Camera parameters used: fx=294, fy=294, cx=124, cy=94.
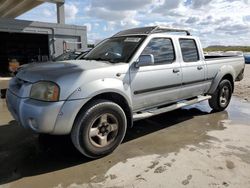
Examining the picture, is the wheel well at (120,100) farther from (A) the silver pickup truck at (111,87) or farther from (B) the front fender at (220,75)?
(B) the front fender at (220,75)

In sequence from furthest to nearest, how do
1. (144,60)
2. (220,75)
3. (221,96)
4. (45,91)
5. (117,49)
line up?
1. (221,96)
2. (220,75)
3. (117,49)
4. (144,60)
5. (45,91)

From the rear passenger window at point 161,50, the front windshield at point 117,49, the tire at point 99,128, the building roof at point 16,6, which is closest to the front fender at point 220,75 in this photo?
the rear passenger window at point 161,50

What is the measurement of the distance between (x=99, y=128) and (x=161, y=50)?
2.11 meters

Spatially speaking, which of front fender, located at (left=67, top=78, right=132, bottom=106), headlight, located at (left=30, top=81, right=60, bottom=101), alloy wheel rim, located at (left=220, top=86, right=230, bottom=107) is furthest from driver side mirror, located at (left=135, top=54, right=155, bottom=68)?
alloy wheel rim, located at (left=220, top=86, right=230, bottom=107)

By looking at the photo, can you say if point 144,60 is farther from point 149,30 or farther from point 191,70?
point 191,70

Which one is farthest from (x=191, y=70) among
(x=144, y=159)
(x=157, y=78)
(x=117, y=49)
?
(x=144, y=159)

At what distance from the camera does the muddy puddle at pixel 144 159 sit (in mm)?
3805

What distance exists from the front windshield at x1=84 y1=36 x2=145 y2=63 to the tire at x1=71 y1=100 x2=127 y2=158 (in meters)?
1.02

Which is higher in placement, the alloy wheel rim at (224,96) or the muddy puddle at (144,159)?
the alloy wheel rim at (224,96)

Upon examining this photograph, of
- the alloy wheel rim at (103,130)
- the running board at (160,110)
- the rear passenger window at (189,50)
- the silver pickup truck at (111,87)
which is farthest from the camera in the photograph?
the rear passenger window at (189,50)

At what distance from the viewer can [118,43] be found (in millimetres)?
5703

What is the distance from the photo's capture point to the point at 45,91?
13.3 feet

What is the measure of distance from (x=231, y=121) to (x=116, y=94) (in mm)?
3335

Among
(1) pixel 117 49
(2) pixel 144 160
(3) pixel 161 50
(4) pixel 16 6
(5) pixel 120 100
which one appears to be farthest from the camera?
(4) pixel 16 6
